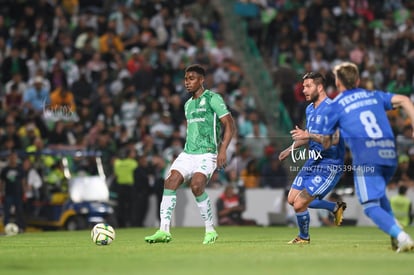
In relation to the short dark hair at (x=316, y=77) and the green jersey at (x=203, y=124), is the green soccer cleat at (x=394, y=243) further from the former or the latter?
the green jersey at (x=203, y=124)

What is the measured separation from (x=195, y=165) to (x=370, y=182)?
3724mm

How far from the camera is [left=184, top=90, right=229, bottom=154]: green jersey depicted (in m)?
16.2

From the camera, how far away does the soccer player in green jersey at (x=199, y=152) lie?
1587 cm

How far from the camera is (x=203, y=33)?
32.3 metres

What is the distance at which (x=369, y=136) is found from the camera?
13023 mm

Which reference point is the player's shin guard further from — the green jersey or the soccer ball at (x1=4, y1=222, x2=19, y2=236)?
the soccer ball at (x1=4, y1=222, x2=19, y2=236)

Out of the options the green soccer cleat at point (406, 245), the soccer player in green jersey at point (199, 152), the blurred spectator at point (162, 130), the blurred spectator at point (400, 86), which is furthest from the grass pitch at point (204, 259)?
the blurred spectator at point (400, 86)

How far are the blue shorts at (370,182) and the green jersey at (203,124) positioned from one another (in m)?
3.61

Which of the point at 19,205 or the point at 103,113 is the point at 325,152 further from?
the point at 103,113

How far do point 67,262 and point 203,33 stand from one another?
20379 millimetres

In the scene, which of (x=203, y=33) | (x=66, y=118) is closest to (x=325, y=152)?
(x=66, y=118)

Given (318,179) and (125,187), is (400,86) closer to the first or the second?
(125,187)

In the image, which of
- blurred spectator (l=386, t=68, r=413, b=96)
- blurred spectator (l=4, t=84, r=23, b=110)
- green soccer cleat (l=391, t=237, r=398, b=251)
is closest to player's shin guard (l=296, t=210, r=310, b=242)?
green soccer cleat (l=391, t=237, r=398, b=251)

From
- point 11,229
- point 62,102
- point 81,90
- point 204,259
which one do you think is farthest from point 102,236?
point 81,90
